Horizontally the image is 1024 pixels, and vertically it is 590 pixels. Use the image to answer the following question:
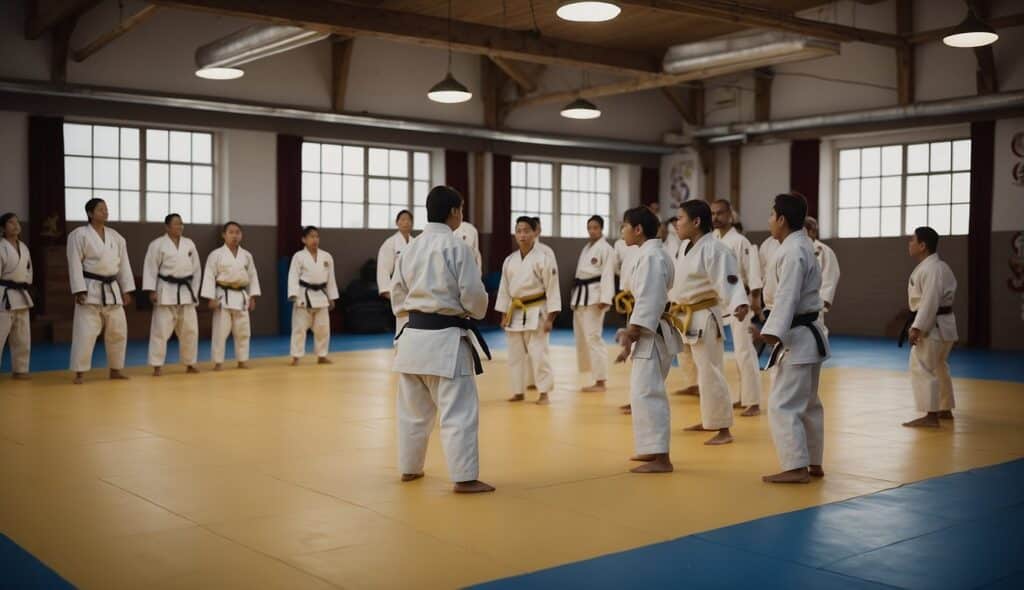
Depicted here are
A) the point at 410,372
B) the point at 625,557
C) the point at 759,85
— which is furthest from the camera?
the point at 759,85

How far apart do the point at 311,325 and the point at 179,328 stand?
1454 millimetres

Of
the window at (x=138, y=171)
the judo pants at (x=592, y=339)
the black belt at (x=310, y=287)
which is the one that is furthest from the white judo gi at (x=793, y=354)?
the window at (x=138, y=171)

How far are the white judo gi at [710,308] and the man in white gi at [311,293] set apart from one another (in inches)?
198

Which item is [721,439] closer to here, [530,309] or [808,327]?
[808,327]

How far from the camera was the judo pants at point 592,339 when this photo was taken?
774cm

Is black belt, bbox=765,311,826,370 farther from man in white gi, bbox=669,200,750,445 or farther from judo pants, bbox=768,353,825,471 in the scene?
man in white gi, bbox=669,200,750,445

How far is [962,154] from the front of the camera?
12695mm

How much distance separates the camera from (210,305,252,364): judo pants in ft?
29.3

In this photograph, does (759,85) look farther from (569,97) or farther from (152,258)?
(152,258)

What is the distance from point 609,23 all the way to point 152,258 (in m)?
6.41

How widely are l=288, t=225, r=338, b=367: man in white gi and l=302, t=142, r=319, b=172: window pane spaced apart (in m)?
3.87

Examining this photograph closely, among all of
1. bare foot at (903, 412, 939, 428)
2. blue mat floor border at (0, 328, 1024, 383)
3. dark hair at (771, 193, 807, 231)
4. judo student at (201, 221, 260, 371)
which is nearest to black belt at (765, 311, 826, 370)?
dark hair at (771, 193, 807, 231)

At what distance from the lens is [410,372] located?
4.08 m

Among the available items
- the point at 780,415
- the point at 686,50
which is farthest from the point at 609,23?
the point at 780,415
